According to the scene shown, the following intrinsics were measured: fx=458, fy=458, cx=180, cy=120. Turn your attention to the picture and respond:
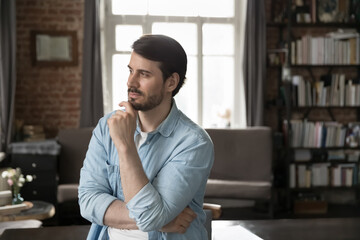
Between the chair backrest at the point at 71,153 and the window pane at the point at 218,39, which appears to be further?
the window pane at the point at 218,39

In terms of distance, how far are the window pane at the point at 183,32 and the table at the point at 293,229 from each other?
3.85 meters

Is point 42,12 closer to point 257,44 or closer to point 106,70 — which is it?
point 106,70

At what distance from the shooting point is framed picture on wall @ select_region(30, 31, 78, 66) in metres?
5.20

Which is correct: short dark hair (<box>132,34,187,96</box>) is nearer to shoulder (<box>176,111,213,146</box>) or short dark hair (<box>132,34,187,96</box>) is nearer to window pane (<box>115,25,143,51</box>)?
shoulder (<box>176,111,213,146</box>)

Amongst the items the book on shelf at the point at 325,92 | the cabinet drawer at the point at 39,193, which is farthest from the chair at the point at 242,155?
the cabinet drawer at the point at 39,193

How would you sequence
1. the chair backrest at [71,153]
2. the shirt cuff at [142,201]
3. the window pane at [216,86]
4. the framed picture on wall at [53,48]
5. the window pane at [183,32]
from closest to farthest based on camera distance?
1. the shirt cuff at [142,201]
2. the chair backrest at [71,153]
3. the framed picture on wall at [53,48]
4. the window pane at [183,32]
5. the window pane at [216,86]

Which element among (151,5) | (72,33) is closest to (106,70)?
(72,33)

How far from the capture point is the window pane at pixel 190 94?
551 centimetres

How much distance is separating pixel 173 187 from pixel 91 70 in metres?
4.08

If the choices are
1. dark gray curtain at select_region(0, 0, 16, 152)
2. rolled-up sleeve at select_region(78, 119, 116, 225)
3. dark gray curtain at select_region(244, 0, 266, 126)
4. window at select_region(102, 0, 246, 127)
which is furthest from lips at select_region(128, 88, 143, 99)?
dark gray curtain at select_region(244, 0, 266, 126)

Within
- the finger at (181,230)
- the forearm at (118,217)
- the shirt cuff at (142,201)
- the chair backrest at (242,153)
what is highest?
the shirt cuff at (142,201)

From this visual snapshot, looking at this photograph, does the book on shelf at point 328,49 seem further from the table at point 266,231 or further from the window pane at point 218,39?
the table at point 266,231

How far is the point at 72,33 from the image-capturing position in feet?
17.2

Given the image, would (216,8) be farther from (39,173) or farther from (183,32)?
(39,173)
